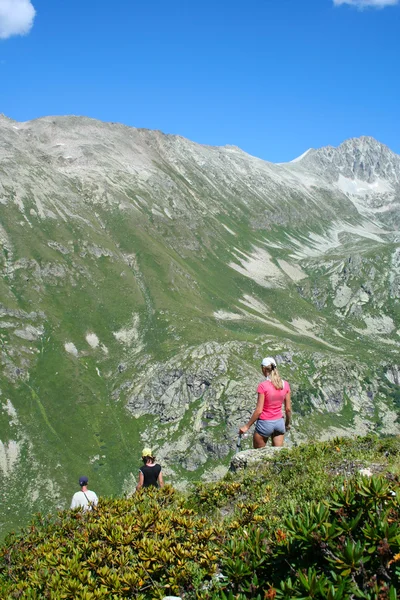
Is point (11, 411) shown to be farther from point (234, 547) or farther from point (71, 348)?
point (234, 547)

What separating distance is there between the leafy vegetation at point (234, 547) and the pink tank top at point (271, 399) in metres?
4.06

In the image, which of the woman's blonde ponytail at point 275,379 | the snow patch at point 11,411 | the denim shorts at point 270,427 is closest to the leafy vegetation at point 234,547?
the woman's blonde ponytail at point 275,379

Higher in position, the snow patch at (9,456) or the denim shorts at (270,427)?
the snow patch at (9,456)

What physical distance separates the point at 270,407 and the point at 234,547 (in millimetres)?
10959

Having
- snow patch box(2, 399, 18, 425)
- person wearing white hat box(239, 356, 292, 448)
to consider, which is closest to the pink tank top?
person wearing white hat box(239, 356, 292, 448)

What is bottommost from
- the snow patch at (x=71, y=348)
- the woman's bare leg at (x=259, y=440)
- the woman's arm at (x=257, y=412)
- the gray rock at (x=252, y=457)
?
the gray rock at (x=252, y=457)

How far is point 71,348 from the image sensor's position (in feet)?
632

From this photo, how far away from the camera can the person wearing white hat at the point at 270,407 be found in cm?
1825

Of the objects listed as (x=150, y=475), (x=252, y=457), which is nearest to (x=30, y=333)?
(x=150, y=475)

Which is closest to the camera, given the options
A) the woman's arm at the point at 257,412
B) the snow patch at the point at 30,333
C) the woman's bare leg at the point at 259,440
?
the woman's arm at the point at 257,412

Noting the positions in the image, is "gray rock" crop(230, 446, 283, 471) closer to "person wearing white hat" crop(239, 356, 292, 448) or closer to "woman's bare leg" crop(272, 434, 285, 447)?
"woman's bare leg" crop(272, 434, 285, 447)

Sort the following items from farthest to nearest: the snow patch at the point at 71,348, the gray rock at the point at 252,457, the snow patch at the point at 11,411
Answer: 1. the snow patch at the point at 71,348
2. the snow patch at the point at 11,411
3. the gray rock at the point at 252,457

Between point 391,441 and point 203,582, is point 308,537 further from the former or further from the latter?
point 391,441

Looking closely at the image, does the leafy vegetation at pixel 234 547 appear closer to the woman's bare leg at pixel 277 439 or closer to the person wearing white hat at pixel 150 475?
the person wearing white hat at pixel 150 475
